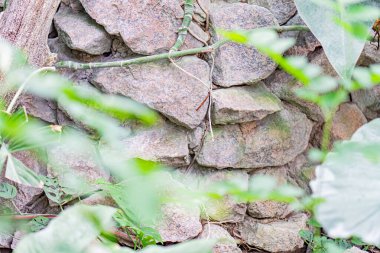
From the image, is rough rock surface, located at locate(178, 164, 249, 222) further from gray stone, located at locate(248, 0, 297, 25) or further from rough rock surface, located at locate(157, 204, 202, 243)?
gray stone, located at locate(248, 0, 297, 25)

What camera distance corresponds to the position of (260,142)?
1.66m

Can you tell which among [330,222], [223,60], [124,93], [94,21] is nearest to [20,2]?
[94,21]

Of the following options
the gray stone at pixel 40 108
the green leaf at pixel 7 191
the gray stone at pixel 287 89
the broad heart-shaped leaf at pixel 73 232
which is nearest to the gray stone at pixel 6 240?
the green leaf at pixel 7 191

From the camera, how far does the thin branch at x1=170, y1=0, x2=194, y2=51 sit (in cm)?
155

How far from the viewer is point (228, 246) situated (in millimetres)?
1581

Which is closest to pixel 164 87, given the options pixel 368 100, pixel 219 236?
pixel 219 236

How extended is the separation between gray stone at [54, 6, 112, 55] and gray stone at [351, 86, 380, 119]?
2.77ft

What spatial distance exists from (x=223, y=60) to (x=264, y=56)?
123 mm

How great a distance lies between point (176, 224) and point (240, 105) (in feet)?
1.26

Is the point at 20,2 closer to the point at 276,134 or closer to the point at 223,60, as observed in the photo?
the point at 223,60

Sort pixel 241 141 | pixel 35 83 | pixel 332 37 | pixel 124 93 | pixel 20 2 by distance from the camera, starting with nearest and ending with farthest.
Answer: pixel 35 83, pixel 332 37, pixel 20 2, pixel 124 93, pixel 241 141

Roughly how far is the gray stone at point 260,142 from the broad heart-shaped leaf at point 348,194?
3.60 feet

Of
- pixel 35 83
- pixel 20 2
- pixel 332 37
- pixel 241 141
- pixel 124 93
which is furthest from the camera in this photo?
pixel 241 141

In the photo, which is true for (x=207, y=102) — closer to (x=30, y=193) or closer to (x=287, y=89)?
(x=287, y=89)
